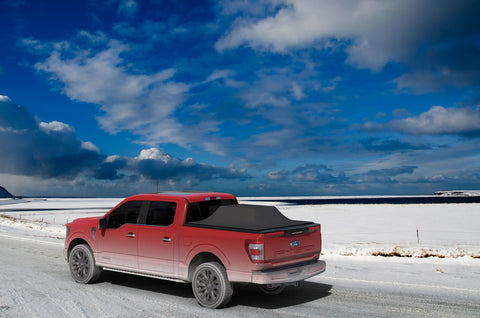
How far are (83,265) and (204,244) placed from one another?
3469mm

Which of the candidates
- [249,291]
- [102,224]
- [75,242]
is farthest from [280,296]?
[75,242]

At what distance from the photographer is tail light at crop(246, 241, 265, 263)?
5809 mm

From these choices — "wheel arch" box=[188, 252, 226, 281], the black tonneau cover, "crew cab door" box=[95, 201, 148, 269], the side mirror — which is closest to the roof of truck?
"crew cab door" box=[95, 201, 148, 269]

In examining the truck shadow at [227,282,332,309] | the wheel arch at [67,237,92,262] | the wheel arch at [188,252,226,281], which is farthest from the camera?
the wheel arch at [67,237,92,262]

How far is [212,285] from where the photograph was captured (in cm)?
639

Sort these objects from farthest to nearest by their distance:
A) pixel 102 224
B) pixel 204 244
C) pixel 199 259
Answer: pixel 102 224
pixel 199 259
pixel 204 244

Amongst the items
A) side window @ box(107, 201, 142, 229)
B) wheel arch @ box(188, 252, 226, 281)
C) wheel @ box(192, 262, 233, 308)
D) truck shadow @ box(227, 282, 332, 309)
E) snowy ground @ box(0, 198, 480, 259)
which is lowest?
snowy ground @ box(0, 198, 480, 259)

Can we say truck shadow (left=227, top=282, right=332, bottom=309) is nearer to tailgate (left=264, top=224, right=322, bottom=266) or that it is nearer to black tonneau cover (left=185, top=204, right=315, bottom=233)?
tailgate (left=264, top=224, right=322, bottom=266)

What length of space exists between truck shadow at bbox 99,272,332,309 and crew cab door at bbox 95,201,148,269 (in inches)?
32.4

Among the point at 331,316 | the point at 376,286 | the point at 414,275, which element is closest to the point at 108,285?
the point at 331,316

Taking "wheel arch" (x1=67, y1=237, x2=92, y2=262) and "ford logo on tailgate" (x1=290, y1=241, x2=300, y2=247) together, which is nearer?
"ford logo on tailgate" (x1=290, y1=241, x2=300, y2=247)

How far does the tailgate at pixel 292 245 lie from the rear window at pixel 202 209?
1633mm

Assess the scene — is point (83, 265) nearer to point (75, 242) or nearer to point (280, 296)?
point (75, 242)

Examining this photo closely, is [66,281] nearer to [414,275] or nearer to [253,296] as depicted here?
[253,296]
